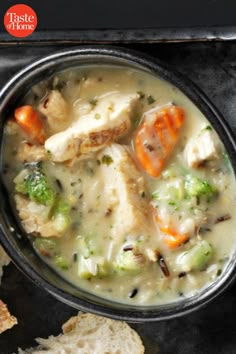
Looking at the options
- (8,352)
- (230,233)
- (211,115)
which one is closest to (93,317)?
(8,352)

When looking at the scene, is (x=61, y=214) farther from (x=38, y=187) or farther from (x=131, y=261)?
(x=131, y=261)

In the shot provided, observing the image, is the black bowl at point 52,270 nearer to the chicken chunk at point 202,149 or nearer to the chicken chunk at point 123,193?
the chicken chunk at point 202,149

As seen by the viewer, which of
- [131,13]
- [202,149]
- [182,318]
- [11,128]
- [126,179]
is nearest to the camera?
[202,149]

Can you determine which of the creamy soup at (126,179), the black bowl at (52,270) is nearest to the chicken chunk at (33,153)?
the creamy soup at (126,179)

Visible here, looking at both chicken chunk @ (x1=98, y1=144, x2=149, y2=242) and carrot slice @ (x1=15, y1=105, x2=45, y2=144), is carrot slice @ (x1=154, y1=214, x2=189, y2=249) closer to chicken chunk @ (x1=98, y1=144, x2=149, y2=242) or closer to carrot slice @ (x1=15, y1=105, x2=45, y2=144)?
chicken chunk @ (x1=98, y1=144, x2=149, y2=242)

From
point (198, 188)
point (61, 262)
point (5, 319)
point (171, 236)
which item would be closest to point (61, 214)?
point (61, 262)

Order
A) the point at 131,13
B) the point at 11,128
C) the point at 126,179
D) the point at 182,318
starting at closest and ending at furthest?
the point at 126,179 < the point at 11,128 < the point at 131,13 < the point at 182,318
